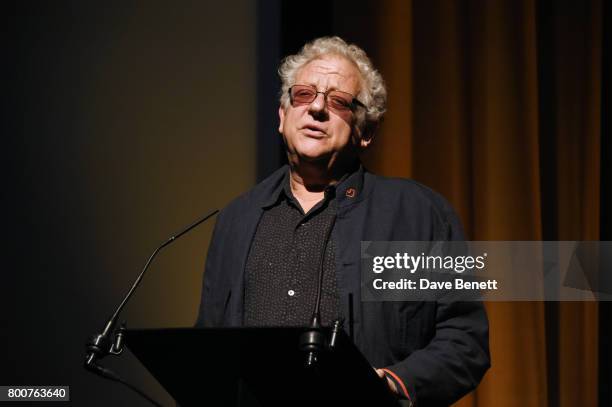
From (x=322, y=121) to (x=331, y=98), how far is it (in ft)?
0.22

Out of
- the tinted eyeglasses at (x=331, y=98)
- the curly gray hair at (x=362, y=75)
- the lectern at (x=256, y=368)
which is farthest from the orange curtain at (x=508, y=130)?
the lectern at (x=256, y=368)

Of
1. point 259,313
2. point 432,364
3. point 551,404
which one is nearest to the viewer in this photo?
point 432,364

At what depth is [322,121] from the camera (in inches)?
82.1

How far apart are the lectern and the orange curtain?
1420mm

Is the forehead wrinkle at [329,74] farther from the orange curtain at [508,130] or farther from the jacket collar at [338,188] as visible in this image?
the orange curtain at [508,130]

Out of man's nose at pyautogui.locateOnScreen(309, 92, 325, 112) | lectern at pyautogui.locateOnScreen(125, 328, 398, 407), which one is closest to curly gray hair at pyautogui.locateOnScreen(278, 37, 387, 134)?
man's nose at pyautogui.locateOnScreen(309, 92, 325, 112)

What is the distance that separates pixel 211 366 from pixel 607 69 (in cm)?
199

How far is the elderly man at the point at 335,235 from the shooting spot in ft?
6.21

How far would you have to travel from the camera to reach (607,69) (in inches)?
115

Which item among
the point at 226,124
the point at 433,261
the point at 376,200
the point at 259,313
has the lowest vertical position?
the point at 259,313

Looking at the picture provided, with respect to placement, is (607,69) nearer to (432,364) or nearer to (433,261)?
(433,261)

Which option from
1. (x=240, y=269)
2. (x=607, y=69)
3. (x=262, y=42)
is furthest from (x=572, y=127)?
(x=240, y=269)

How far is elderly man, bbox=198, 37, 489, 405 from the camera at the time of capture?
1.89m

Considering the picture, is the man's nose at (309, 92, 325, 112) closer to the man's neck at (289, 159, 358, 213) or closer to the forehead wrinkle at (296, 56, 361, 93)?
the forehead wrinkle at (296, 56, 361, 93)
